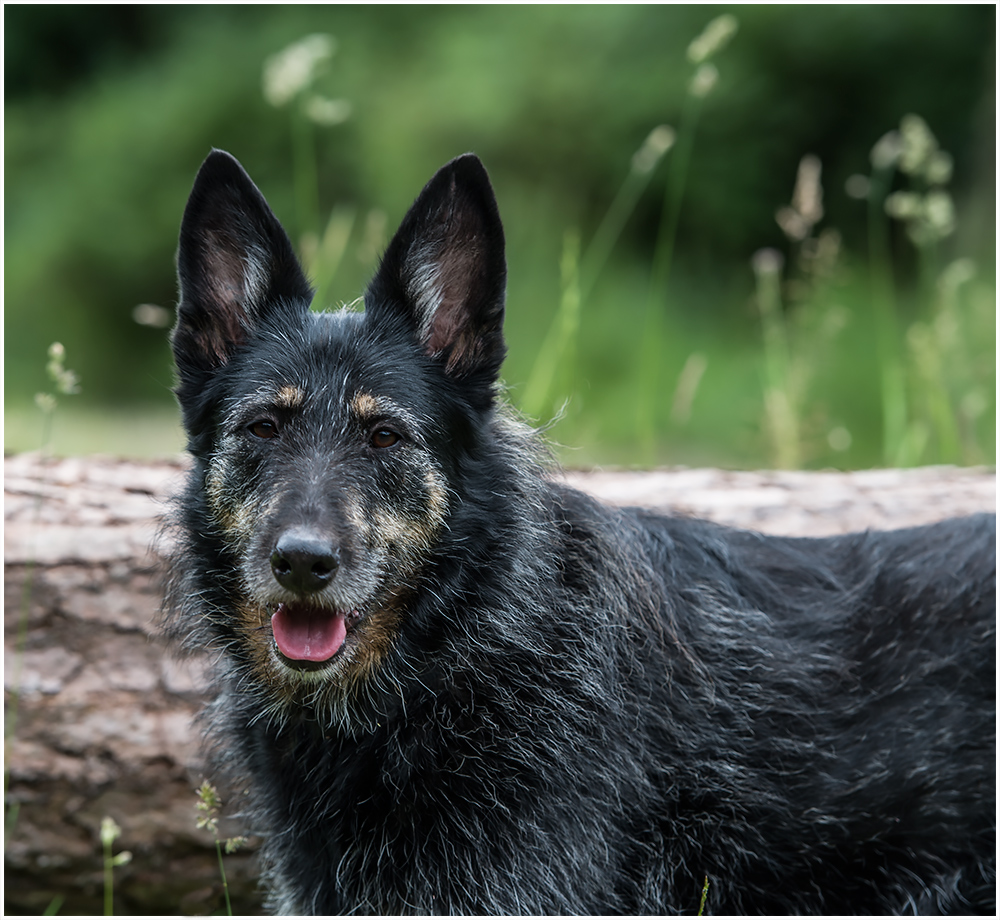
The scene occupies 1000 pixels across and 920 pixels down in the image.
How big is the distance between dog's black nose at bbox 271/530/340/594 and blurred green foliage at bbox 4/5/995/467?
6.97m

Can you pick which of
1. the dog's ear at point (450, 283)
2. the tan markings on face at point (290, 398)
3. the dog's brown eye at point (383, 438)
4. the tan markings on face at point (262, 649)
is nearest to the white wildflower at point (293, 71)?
the dog's ear at point (450, 283)

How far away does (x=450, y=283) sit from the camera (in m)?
3.22

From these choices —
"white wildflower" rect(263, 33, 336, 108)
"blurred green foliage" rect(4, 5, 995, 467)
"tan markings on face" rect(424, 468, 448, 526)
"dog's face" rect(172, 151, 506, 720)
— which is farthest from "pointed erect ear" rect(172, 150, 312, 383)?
"blurred green foliage" rect(4, 5, 995, 467)

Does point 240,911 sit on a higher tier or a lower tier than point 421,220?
lower

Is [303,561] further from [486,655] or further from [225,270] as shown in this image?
[225,270]

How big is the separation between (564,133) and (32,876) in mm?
9678

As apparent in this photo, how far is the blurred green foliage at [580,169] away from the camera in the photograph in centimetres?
1085

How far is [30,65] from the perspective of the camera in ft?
42.1

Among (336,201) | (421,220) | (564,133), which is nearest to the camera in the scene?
(421,220)

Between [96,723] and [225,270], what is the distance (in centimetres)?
198

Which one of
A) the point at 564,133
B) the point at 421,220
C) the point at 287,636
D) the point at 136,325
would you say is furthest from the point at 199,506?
the point at 136,325

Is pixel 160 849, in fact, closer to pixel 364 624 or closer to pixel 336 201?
pixel 364 624

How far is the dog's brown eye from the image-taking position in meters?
3.04

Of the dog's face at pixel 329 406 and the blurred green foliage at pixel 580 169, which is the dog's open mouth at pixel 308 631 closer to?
the dog's face at pixel 329 406
